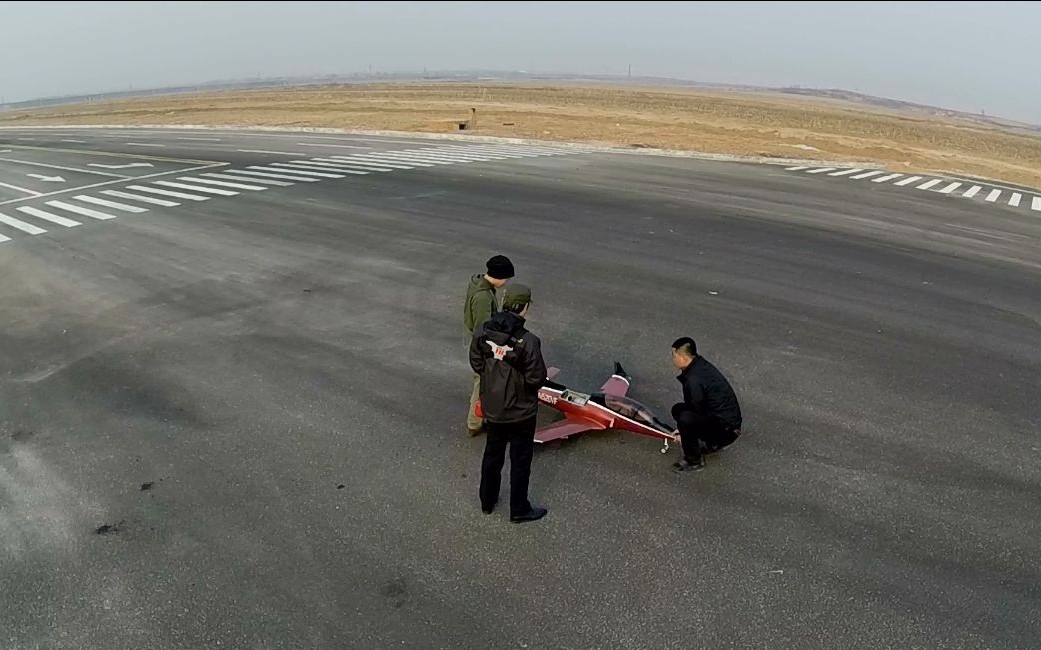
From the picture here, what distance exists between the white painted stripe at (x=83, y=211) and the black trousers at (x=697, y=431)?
16047 mm

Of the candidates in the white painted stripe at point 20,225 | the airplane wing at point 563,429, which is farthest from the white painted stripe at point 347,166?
the airplane wing at point 563,429

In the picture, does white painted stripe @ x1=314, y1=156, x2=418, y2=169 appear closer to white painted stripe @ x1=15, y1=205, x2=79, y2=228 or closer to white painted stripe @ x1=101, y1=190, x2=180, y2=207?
white painted stripe @ x1=101, y1=190, x2=180, y2=207

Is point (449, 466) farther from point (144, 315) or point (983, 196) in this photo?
point (983, 196)

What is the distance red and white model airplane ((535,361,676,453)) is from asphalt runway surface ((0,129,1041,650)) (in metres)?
0.17

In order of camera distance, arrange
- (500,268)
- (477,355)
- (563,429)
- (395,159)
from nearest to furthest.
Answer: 1. (477,355)
2. (500,268)
3. (563,429)
4. (395,159)

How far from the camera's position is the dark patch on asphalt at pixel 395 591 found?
4328mm

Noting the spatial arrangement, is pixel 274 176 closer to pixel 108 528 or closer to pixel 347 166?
pixel 347 166

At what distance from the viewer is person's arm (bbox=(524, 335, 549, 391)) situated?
4527mm

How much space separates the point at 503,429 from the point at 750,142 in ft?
118

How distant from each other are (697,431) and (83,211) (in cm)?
1793

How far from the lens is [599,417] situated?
628 centimetres

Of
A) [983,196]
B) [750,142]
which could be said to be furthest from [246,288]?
[750,142]

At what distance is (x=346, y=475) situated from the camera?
226 inches

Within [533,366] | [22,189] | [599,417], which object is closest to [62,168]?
[22,189]
